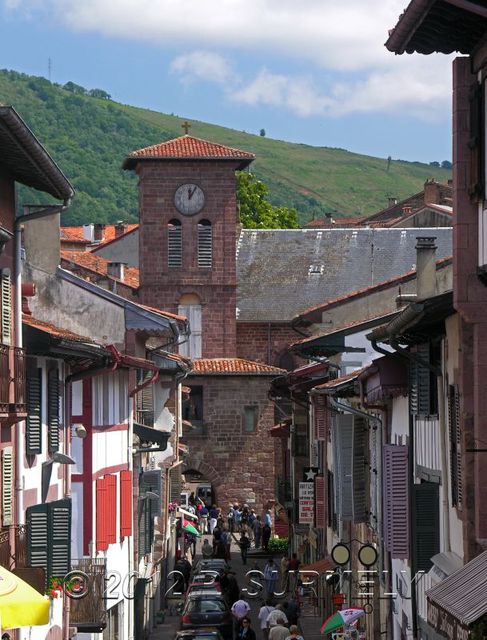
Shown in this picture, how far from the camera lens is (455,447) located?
19.7m

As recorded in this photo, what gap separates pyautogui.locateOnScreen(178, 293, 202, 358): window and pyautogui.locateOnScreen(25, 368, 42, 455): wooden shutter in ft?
175

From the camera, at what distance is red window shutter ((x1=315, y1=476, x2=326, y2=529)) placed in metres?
42.8

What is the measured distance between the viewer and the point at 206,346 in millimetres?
80375

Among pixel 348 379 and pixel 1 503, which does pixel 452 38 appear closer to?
pixel 1 503

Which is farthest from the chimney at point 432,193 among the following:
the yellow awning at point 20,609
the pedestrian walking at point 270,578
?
the yellow awning at point 20,609

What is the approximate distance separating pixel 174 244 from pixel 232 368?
6332mm

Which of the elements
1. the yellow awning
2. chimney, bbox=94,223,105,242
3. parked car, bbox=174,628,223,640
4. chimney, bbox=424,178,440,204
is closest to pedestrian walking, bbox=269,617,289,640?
parked car, bbox=174,628,223,640

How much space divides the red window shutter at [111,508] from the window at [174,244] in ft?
146

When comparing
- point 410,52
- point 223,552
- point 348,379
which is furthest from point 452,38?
point 223,552

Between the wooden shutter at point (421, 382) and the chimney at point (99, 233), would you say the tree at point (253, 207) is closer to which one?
the chimney at point (99, 233)

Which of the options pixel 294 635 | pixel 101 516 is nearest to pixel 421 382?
pixel 294 635

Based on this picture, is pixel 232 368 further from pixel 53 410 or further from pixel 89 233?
pixel 89 233

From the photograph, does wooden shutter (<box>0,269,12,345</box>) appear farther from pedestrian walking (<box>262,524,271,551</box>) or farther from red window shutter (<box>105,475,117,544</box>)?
pedestrian walking (<box>262,524,271,551</box>)

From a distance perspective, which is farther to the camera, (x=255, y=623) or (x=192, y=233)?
(x=192, y=233)
